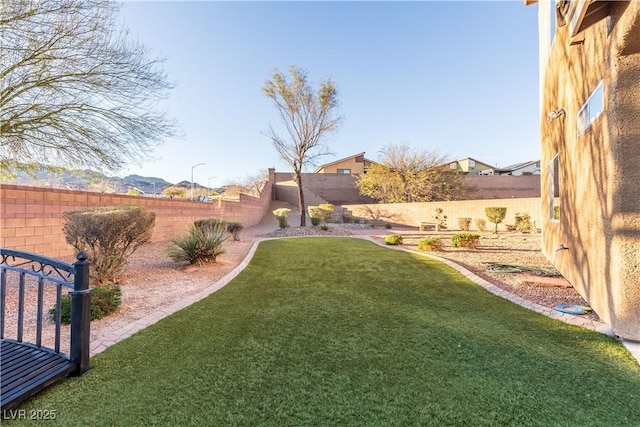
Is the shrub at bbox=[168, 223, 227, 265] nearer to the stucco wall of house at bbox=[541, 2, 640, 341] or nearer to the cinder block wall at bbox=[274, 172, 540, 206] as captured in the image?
the stucco wall of house at bbox=[541, 2, 640, 341]

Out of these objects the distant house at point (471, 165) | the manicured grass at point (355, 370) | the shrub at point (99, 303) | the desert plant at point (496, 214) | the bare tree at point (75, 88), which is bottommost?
the manicured grass at point (355, 370)

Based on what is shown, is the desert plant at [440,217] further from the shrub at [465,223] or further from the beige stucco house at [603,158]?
the beige stucco house at [603,158]

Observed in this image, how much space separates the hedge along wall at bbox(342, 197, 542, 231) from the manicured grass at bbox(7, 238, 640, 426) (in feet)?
39.3

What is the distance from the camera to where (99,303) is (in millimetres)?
3549

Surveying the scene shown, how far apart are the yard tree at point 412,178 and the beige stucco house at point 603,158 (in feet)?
59.0

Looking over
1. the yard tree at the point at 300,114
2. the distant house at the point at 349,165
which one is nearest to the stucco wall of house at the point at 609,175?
the yard tree at the point at 300,114

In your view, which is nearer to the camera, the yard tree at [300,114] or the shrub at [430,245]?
the shrub at [430,245]

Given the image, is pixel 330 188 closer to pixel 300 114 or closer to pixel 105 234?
pixel 300 114

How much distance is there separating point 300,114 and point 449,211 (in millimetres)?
10231

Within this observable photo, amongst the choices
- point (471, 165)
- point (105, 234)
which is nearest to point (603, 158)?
point (105, 234)

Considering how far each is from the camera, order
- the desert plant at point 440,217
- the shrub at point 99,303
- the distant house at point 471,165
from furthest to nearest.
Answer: the distant house at point 471,165, the desert plant at point 440,217, the shrub at point 99,303

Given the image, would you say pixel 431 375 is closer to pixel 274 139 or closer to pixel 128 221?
pixel 128 221

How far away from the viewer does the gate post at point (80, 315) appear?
219cm

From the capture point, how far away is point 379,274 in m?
5.89
